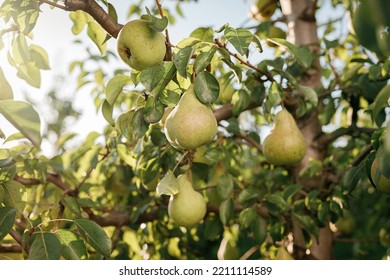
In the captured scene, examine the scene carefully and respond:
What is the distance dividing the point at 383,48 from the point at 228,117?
37.4 inches

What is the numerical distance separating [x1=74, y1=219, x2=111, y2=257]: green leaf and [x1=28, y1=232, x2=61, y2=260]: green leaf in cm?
6

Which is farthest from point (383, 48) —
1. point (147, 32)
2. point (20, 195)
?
point (20, 195)

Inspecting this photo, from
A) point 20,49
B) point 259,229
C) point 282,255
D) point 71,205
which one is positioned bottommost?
point 282,255

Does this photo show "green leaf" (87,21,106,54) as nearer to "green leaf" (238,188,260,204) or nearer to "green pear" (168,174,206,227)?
"green pear" (168,174,206,227)

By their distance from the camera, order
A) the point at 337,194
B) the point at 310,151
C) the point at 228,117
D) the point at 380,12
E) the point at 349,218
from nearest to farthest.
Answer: the point at 380,12
the point at 337,194
the point at 228,117
the point at 310,151
the point at 349,218

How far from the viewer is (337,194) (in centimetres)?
106

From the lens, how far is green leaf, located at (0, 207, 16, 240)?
0.62 meters

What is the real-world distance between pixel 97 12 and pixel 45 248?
390mm

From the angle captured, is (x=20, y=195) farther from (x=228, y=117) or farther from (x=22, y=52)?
(x=228, y=117)

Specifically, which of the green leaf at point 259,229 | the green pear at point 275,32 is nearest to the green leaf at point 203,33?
the green leaf at point 259,229

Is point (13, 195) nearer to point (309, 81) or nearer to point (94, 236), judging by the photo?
point (94, 236)

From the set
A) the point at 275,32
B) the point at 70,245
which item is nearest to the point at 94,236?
the point at 70,245

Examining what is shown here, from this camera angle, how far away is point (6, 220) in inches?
24.9
